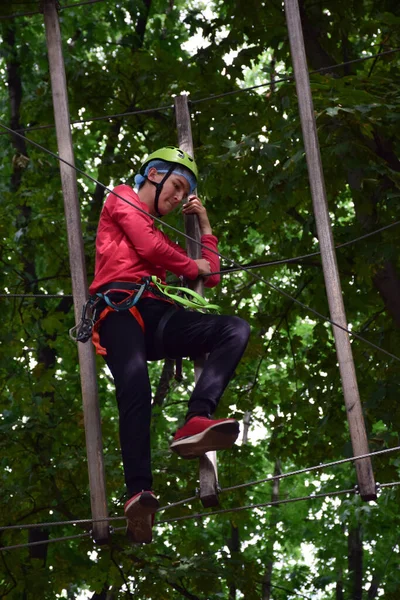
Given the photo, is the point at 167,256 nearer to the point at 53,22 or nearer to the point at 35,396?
the point at 53,22

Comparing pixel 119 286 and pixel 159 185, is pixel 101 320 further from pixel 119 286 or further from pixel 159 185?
pixel 159 185

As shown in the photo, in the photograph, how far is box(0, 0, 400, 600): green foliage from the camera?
883 centimetres

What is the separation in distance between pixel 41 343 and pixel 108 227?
588 cm

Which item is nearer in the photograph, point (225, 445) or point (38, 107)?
point (225, 445)

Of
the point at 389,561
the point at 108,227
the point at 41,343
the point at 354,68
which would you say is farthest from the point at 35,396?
the point at 389,561

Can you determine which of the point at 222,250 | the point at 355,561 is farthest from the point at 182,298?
the point at 355,561

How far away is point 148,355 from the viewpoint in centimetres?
586

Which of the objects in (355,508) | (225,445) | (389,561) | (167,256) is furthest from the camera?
(389,561)

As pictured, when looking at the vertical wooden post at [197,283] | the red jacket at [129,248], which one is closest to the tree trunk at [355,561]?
the vertical wooden post at [197,283]

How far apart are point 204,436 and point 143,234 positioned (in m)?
1.08

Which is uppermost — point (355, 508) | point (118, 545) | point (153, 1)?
point (153, 1)

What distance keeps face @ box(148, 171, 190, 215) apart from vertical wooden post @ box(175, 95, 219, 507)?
298mm

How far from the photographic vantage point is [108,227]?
5.81 metres

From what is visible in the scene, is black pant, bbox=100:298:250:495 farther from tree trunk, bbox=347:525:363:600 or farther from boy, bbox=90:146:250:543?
tree trunk, bbox=347:525:363:600
